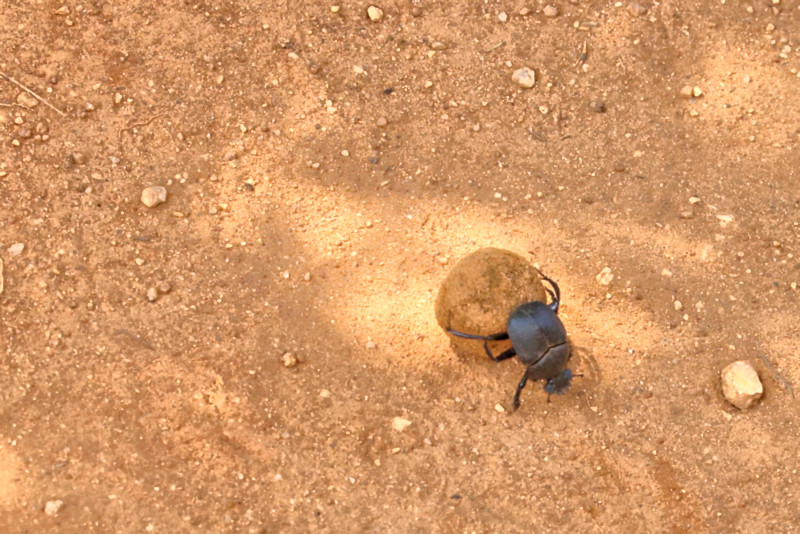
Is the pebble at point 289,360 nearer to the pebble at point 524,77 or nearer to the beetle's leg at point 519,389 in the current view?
the beetle's leg at point 519,389

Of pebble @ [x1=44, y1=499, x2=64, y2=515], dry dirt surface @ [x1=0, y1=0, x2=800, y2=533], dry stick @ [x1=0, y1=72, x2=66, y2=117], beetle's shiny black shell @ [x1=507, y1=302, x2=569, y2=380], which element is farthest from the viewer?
dry stick @ [x1=0, y1=72, x2=66, y2=117]

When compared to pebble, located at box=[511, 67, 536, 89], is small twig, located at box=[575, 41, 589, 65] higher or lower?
higher

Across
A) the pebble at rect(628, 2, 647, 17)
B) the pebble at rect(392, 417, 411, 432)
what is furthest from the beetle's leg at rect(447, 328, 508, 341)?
the pebble at rect(628, 2, 647, 17)

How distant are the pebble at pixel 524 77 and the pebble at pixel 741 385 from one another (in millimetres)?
2073

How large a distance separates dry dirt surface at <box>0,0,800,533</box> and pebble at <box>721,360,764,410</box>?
6 cm

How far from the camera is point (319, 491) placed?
3.41 metres

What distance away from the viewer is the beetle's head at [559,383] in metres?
3.48

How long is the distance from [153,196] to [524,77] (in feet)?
7.80

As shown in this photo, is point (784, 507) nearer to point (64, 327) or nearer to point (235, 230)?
point (235, 230)

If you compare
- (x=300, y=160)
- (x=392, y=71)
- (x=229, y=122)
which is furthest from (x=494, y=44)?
(x=229, y=122)

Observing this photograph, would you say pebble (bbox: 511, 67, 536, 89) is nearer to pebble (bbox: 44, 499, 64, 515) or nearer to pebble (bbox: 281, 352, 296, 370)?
pebble (bbox: 281, 352, 296, 370)

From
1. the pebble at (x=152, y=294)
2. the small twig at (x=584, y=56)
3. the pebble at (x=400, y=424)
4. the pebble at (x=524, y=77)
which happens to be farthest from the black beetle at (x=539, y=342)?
the pebble at (x=152, y=294)

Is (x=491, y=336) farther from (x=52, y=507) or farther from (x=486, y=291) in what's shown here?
(x=52, y=507)

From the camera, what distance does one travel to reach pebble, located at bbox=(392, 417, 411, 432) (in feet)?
11.5
